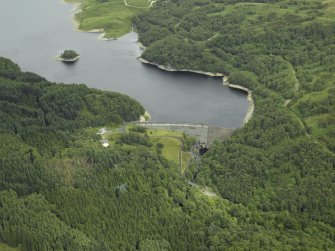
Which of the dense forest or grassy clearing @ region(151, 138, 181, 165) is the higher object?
the dense forest

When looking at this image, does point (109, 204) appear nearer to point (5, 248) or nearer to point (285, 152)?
point (5, 248)

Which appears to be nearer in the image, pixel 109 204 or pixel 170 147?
pixel 109 204

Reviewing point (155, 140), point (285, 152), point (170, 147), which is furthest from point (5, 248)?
point (285, 152)

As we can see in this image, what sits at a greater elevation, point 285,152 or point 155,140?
point 285,152

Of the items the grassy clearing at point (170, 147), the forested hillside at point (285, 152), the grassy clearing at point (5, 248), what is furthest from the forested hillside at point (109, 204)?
the grassy clearing at point (170, 147)

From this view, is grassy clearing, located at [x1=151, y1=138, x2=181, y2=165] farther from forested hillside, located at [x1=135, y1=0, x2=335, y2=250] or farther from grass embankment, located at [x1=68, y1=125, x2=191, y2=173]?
forested hillside, located at [x1=135, y1=0, x2=335, y2=250]

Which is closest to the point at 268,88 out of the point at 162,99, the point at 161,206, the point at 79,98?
the point at 162,99

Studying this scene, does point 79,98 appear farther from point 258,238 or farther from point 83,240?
point 258,238

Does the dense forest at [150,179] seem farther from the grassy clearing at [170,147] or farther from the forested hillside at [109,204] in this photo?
the grassy clearing at [170,147]

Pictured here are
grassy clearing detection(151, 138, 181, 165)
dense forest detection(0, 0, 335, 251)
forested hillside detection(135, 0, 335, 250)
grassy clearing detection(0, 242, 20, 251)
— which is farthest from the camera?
grassy clearing detection(151, 138, 181, 165)

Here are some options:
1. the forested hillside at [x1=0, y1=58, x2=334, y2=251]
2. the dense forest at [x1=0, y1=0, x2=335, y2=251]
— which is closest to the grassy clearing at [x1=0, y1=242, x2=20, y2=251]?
the forested hillside at [x1=0, y1=58, x2=334, y2=251]
